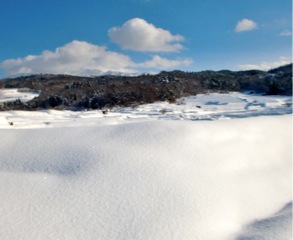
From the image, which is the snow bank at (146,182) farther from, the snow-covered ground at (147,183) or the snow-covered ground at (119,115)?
the snow-covered ground at (119,115)

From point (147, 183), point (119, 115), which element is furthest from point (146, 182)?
point (119, 115)

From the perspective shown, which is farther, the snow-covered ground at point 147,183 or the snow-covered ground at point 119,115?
the snow-covered ground at point 119,115

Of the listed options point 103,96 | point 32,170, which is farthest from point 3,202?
point 103,96

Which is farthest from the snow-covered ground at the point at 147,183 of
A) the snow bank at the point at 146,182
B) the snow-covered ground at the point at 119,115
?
the snow-covered ground at the point at 119,115

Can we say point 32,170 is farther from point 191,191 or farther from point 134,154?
point 191,191

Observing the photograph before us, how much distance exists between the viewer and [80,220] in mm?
3275

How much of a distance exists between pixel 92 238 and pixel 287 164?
414 cm

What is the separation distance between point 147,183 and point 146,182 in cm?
3

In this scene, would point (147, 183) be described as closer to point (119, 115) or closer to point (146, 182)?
point (146, 182)

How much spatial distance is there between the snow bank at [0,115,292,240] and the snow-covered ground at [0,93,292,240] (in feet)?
0.05

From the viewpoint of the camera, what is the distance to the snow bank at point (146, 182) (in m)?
3.26

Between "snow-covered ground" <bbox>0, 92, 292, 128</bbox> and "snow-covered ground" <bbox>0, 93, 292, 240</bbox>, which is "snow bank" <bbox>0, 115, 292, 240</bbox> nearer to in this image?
"snow-covered ground" <bbox>0, 93, 292, 240</bbox>

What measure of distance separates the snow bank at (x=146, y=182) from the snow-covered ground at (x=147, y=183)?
1cm

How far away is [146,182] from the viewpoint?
400cm
